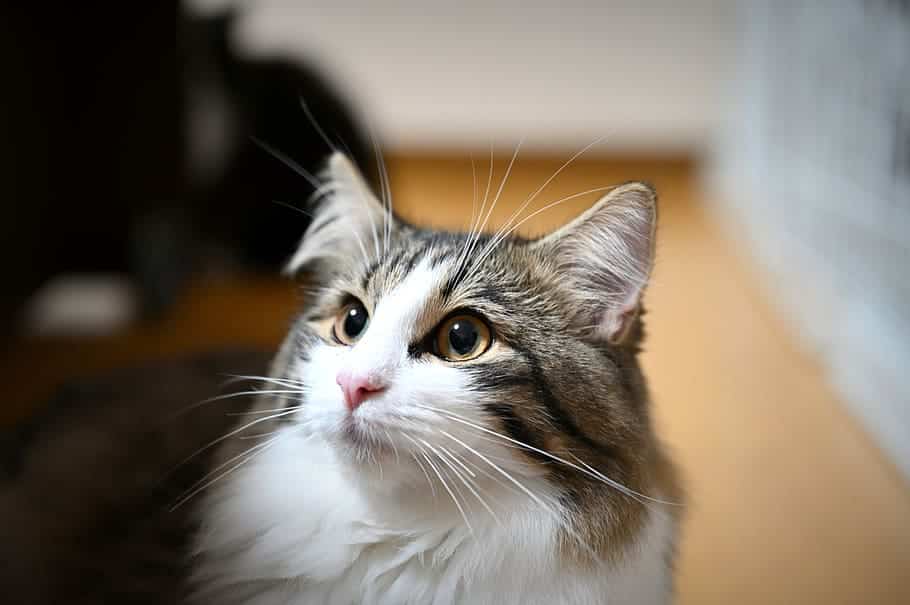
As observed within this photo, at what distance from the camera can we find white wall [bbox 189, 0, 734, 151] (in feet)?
10.9

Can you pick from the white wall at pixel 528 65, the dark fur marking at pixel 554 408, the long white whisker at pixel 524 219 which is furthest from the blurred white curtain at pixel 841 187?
the dark fur marking at pixel 554 408

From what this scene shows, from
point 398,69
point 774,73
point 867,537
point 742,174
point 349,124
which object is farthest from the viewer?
point 398,69

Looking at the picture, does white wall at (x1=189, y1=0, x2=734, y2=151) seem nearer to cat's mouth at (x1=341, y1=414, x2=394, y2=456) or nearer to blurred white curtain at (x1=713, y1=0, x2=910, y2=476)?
blurred white curtain at (x1=713, y1=0, x2=910, y2=476)

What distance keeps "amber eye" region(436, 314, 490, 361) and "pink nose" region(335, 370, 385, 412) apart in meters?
0.09

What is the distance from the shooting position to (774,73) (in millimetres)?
2867

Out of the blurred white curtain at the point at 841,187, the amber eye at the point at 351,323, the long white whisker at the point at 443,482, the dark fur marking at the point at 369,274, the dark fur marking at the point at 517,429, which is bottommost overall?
the long white whisker at the point at 443,482

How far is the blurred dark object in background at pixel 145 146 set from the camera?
1723mm

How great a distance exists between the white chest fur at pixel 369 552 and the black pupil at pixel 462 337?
0.49ft

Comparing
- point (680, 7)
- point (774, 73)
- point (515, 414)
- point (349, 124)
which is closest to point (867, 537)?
point (515, 414)

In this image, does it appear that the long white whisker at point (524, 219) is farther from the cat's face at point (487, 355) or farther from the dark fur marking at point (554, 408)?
the dark fur marking at point (554, 408)

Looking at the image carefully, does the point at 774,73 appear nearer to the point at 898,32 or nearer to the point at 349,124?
the point at 898,32

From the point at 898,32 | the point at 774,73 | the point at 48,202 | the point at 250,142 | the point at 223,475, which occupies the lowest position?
the point at 223,475

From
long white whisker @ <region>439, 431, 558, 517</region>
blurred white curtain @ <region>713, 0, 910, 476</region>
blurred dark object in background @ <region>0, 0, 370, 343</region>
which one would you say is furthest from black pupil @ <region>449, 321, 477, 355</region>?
blurred white curtain @ <region>713, 0, 910, 476</region>

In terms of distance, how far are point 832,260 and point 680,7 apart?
157 centimetres
